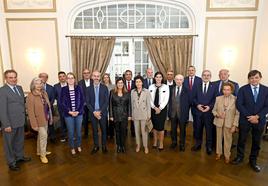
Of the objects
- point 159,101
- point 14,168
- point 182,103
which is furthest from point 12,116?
point 182,103

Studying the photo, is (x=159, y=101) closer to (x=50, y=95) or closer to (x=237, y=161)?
(x=237, y=161)

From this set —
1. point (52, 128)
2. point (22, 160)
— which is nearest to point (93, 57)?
point (52, 128)

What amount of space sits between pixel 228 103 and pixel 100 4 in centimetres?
452

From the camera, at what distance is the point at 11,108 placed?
3.40 meters

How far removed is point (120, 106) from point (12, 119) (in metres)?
1.77

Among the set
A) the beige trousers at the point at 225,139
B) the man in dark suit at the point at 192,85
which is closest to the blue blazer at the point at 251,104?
the beige trousers at the point at 225,139

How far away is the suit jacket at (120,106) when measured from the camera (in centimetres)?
395

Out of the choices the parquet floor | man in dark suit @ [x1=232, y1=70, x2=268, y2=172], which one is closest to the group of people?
man in dark suit @ [x1=232, y1=70, x2=268, y2=172]

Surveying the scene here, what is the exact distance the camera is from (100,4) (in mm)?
6188

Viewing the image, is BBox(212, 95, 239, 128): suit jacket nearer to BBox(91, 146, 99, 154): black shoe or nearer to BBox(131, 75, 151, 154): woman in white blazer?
BBox(131, 75, 151, 154): woman in white blazer

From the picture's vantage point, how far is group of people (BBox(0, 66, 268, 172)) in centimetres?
343

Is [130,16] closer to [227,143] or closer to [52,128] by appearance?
[52,128]

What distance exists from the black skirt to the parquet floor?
51cm

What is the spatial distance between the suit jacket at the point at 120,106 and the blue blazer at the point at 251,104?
6.23 ft
